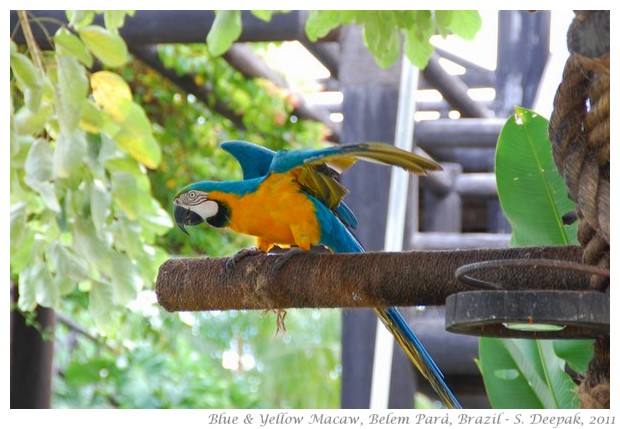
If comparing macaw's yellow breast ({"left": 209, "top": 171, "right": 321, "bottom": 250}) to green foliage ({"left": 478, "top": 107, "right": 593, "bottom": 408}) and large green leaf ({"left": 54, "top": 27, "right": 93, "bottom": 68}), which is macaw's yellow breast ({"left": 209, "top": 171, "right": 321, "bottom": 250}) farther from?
large green leaf ({"left": 54, "top": 27, "right": 93, "bottom": 68})

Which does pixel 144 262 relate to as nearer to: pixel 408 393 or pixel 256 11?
pixel 256 11

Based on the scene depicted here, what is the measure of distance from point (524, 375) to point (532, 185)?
0.29 metres

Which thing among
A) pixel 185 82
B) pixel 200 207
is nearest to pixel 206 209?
pixel 200 207

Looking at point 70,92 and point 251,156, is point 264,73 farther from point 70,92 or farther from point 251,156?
point 251,156

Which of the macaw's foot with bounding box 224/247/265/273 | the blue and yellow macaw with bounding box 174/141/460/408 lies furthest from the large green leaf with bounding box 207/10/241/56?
the macaw's foot with bounding box 224/247/265/273

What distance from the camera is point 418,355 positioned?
863 mm

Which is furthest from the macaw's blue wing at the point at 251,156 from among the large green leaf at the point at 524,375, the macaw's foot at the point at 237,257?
the large green leaf at the point at 524,375

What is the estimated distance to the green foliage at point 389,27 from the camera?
125 centimetres

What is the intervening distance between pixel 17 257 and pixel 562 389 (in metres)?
0.89

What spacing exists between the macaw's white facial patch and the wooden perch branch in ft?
0.62

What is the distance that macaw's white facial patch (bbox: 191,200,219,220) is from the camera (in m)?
1.07
